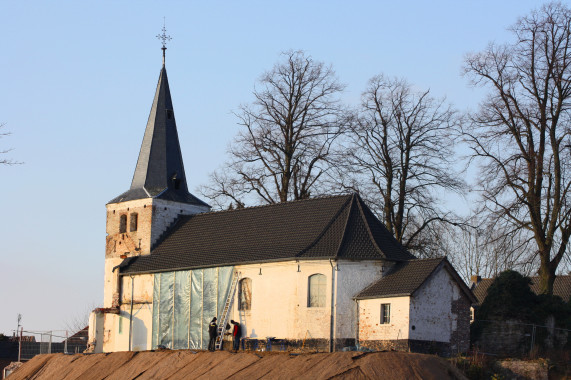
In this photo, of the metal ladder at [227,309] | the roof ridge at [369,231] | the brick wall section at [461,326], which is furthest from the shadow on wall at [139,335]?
the brick wall section at [461,326]

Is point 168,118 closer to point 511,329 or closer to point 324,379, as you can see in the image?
point 511,329

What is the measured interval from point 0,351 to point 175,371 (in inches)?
779

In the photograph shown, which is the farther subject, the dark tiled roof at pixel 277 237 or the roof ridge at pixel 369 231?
the dark tiled roof at pixel 277 237

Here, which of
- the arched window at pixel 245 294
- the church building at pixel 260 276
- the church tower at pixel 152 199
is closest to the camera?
the church building at pixel 260 276

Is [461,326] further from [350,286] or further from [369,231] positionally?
[369,231]

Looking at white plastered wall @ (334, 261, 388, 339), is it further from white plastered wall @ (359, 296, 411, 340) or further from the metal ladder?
the metal ladder

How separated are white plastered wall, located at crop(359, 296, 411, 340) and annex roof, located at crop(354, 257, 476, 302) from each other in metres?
0.27

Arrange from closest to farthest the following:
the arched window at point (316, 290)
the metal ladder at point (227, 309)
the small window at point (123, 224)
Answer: the arched window at point (316, 290)
the metal ladder at point (227, 309)
the small window at point (123, 224)

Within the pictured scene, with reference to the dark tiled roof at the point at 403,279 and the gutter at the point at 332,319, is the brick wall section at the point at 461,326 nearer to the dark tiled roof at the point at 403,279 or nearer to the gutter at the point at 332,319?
the dark tiled roof at the point at 403,279

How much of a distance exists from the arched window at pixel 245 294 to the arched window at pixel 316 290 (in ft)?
10.9

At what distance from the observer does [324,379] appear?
28.0 meters

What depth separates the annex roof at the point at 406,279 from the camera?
36.7m

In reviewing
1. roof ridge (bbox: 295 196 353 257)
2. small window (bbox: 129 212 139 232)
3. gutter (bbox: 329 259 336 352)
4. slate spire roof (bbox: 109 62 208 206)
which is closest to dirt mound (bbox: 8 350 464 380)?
gutter (bbox: 329 259 336 352)

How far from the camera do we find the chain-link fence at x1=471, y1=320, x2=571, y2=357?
37.5 meters
